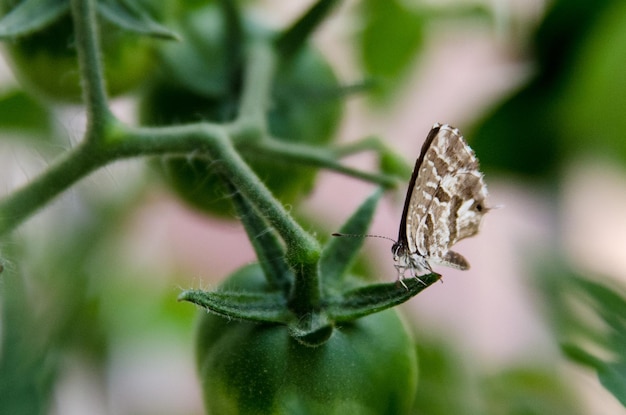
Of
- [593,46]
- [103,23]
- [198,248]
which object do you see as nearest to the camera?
[103,23]

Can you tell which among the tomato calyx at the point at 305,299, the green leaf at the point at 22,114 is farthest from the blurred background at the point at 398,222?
the tomato calyx at the point at 305,299

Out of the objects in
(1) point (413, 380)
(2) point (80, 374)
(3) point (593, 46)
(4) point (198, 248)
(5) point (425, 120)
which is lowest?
(1) point (413, 380)

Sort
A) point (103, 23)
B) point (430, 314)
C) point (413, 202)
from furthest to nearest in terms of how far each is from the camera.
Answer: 1. point (430, 314)
2. point (103, 23)
3. point (413, 202)

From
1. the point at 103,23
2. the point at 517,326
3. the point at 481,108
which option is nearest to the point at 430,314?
the point at 481,108

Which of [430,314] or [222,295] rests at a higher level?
[430,314]

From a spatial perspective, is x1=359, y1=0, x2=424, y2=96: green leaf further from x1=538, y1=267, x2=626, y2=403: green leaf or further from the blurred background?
x1=538, y1=267, x2=626, y2=403: green leaf

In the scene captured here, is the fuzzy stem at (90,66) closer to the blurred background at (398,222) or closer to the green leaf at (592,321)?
the blurred background at (398,222)

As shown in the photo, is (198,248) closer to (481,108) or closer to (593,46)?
(481,108)

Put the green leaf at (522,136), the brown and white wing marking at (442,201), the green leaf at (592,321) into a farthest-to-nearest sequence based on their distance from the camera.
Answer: the green leaf at (522,136), the green leaf at (592,321), the brown and white wing marking at (442,201)
